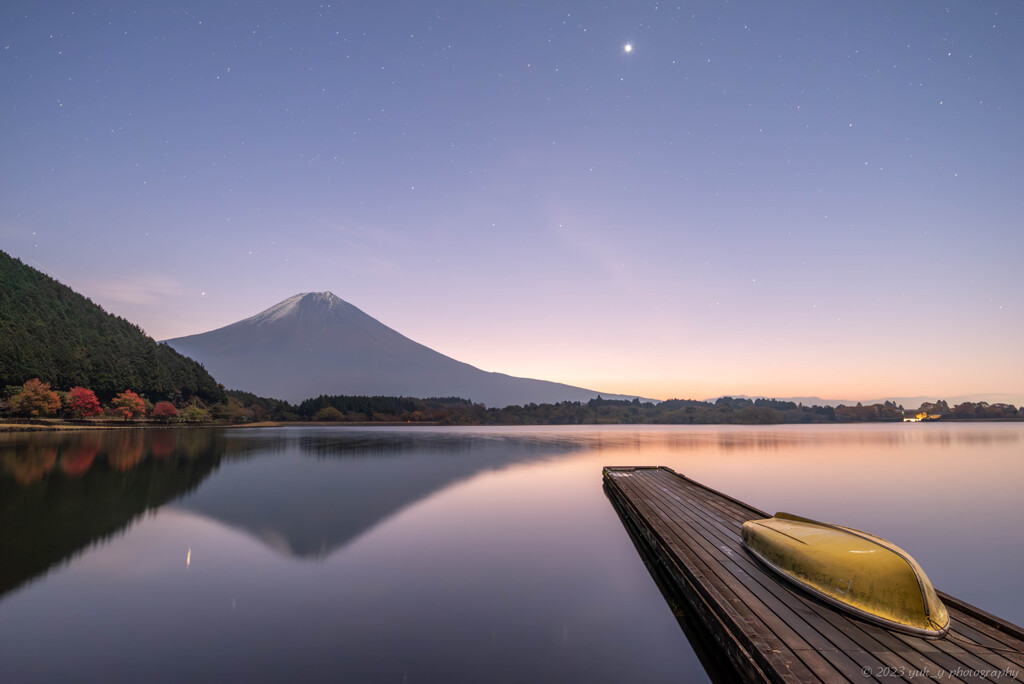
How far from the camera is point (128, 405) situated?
77312 millimetres

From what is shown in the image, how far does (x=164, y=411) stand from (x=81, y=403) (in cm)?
1749

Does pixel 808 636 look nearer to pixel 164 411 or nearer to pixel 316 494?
pixel 316 494

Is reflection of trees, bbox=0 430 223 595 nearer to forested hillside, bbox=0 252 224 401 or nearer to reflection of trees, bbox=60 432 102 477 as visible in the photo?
reflection of trees, bbox=60 432 102 477

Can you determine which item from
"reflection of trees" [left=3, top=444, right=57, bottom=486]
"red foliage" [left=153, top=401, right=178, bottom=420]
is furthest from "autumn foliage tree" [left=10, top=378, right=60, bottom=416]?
"reflection of trees" [left=3, top=444, right=57, bottom=486]

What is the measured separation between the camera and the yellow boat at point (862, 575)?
18.7 feet

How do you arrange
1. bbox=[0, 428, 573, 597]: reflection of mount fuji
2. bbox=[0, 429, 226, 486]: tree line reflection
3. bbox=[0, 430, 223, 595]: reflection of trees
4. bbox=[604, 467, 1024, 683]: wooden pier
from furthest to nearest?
1. bbox=[0, 429, 226, 486]: tree line reflection
2. bbox=[0, 428, 573, 597]: reflection of mount fuji
3. bbox=[0, 430, 223, 595]: reflection of trees
4. bbox=[604, 467, 1024, 683]: wooden pier

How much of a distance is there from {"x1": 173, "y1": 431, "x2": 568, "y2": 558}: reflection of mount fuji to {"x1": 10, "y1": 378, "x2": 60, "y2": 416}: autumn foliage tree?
170ft

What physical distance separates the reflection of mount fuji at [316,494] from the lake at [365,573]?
5.5 inches

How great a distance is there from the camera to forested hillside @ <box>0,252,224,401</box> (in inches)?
2635

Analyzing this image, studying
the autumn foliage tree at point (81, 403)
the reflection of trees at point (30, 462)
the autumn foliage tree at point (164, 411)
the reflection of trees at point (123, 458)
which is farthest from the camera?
the autumn foliage tree at point (164, 411)

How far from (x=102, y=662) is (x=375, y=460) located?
30416mm

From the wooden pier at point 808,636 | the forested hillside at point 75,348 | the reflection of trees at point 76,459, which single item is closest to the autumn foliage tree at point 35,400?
the forested hillside at point 75,348

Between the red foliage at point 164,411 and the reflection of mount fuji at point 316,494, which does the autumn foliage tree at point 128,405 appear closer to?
the red foliage at point 164,411

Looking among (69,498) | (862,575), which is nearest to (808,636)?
(862,575)
